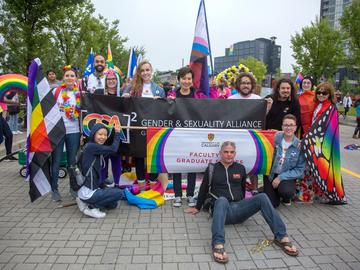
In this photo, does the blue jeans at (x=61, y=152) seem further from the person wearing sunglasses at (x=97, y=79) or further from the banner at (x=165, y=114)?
the person wearing sunglasses at (x=97, y=79)

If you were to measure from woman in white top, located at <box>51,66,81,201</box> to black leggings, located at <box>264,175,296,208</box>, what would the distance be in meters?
2.96

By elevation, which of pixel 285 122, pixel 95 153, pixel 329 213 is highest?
pixel 285 122

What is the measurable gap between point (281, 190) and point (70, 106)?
131 inches

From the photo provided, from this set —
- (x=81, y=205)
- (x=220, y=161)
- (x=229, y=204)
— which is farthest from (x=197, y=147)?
(x=81, y=205)

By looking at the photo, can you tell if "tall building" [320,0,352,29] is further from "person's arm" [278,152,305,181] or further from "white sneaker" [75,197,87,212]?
"white sneaker" [75,197,87,212]

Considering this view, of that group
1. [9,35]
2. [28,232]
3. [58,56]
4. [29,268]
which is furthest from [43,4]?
[29,268]

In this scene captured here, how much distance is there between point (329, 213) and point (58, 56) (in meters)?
18.0

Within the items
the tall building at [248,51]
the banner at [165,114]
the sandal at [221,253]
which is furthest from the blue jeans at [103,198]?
the tall building at [248,51]

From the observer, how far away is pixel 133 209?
4.90m

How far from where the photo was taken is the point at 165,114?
17.1 ft

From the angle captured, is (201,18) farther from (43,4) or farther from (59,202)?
(43,4)

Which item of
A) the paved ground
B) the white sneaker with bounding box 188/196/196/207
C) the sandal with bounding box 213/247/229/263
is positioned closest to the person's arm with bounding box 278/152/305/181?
the paved ground

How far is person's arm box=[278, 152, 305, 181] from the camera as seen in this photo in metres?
4.88

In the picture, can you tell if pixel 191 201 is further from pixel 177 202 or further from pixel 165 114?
pixel 165 114
